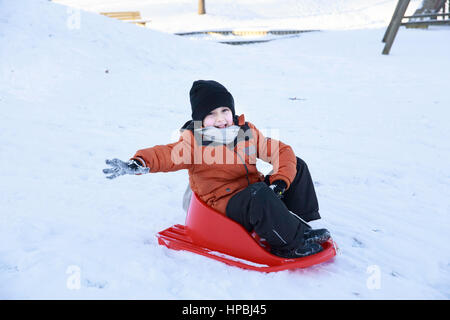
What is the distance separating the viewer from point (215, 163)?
2215mm

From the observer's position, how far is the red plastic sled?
206 centimetres

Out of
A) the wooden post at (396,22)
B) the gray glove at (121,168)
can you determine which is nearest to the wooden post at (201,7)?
Result: the wooden post at (396,22)

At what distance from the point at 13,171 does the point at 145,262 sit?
1771 mm

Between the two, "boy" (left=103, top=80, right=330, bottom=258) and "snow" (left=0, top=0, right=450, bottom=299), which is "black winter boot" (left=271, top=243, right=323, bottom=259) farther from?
"snow" (left=0, top=0, right=450, bottom=299)

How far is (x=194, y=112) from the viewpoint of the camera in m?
2.33

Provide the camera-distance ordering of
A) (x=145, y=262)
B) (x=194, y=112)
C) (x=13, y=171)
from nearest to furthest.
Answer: (x=145, y=262) → (x=194, y=112) → (x=13, y=171)

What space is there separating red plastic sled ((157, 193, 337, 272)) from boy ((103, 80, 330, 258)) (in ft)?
0.15

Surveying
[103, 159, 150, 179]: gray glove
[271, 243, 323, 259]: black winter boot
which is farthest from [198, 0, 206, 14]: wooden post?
[271, 243, 323, 259]: black winter boot

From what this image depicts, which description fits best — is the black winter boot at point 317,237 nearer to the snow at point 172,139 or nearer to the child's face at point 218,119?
the snow at point 172,139

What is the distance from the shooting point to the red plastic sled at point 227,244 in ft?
6.76

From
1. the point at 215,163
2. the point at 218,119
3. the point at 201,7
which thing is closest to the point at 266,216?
the point at 215,163

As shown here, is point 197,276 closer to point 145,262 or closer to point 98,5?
point 145,262
